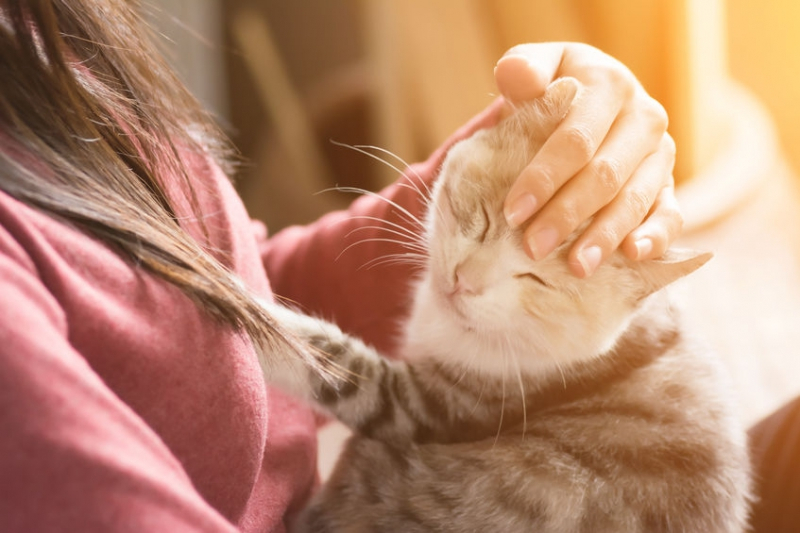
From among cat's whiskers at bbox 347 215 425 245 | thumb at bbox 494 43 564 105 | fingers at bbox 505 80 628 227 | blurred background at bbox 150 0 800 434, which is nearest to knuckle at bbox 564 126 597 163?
fingers at bbox 505 80 628 227

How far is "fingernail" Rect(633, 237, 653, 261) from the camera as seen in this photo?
785mm

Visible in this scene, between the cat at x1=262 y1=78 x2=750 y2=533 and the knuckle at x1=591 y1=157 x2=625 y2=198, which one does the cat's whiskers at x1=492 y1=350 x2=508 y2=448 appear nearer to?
the cat at x1=262 y1=78 x2=750 y2=533

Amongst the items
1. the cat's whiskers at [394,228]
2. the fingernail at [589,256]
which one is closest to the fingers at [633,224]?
the fingernail at [589,256]

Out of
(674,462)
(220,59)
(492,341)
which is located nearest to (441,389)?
(492,341)

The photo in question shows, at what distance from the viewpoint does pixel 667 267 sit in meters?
0.84

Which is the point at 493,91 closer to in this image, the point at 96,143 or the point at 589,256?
the point at 589,256

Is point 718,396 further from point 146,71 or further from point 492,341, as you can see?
point 146,71

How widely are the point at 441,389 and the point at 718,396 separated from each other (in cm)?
34

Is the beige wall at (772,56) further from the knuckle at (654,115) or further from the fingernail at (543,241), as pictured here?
the fingernail at (543,241)

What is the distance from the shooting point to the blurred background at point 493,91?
1.80 m

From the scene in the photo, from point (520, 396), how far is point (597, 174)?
31cm

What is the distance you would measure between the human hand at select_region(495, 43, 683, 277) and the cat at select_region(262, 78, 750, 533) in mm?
40

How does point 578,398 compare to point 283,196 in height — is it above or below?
above

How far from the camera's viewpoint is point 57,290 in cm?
49
